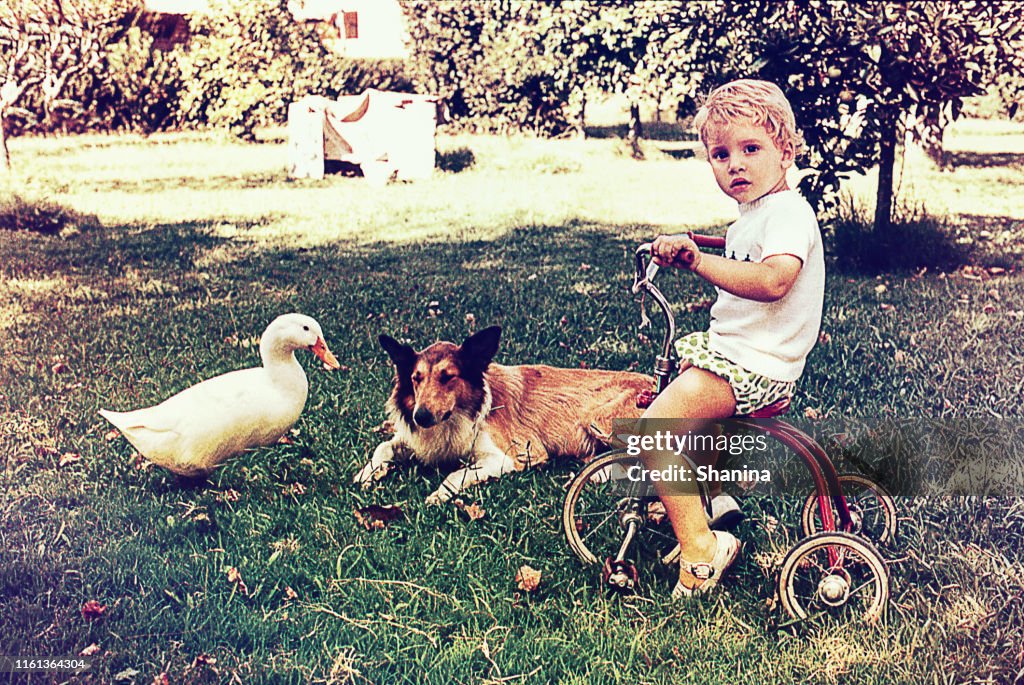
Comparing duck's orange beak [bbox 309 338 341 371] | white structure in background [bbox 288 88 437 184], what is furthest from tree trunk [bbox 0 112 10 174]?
duck's orange beak [bbox 309 338 341 371]

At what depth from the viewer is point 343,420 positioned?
7.79ft

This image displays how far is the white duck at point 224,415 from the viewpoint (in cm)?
223

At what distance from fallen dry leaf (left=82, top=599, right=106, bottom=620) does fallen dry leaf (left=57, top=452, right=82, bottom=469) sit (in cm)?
40

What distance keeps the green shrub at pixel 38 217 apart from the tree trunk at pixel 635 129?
152cm

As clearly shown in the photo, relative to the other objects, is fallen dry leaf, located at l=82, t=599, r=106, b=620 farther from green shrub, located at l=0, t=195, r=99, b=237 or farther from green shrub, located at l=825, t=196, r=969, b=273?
green shrub, located at l=825, t=196, r=969, b=273

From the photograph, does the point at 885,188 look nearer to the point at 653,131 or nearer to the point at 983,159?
the point at 983,159

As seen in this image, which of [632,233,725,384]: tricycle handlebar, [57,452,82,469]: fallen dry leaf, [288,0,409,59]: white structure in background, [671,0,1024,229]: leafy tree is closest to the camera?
[632,233,725,384]: tricycle handlebar

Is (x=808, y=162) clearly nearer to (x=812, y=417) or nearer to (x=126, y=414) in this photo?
(x=812, y=417)

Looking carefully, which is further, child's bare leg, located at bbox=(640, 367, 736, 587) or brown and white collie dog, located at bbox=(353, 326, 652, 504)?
brown and white collie dog, located at bbox=(353, 326, 652, 504)

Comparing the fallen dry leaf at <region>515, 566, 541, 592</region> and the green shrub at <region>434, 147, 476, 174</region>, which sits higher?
the green shrub at <region>434, 147, 476, 174</region>

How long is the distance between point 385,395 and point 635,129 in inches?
39.2

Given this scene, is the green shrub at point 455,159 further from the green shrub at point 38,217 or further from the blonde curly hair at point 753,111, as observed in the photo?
the green shrub at point 38,217

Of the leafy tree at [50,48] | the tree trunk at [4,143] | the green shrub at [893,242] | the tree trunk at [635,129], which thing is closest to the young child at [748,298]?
the tree trunk at [635,129]

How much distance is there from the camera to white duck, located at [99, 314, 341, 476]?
7.31 feet
